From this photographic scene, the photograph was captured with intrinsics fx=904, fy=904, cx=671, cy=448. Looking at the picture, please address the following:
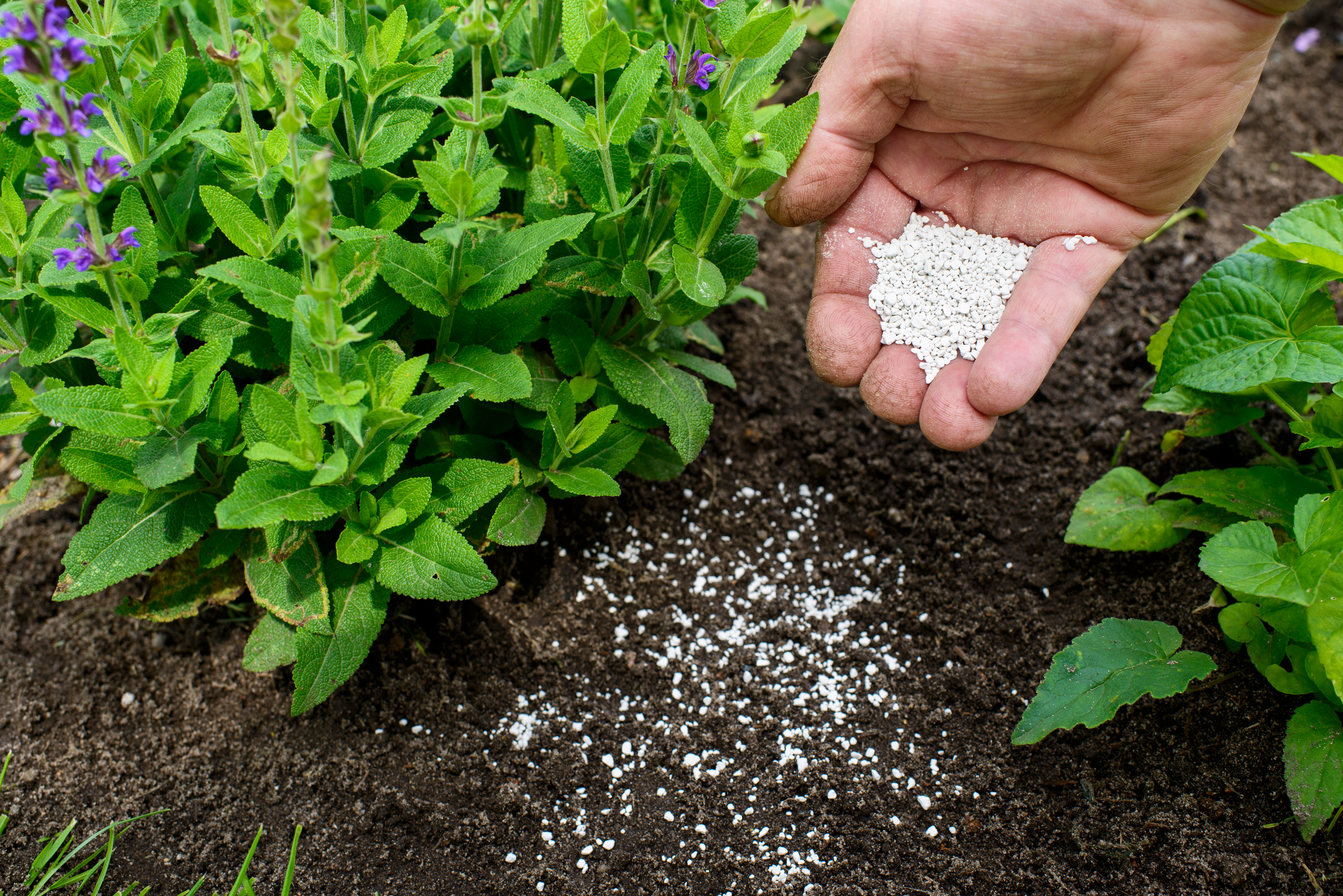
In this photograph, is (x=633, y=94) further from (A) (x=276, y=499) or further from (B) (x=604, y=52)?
(A) (x=276, y=499)

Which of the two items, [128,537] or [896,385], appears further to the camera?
[896,385]

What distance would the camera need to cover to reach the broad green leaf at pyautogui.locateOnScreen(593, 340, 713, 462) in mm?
2332

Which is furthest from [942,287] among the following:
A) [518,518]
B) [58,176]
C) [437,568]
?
[58,176]

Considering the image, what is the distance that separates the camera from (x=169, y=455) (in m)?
1.94

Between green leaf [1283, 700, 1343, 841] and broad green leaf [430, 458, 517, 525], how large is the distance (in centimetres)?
200

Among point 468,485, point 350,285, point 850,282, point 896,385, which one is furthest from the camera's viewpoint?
point 850,282

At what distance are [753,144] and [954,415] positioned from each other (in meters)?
0.96

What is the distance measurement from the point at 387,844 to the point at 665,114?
6.48 ft

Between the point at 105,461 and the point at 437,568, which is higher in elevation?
Answer: the point at 105,461

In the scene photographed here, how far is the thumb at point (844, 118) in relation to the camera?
2.51 meters

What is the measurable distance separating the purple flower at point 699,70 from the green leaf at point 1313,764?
2091 mm

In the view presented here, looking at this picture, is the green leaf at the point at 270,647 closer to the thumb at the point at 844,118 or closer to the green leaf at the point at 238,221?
the green leaf at the point at 238,221

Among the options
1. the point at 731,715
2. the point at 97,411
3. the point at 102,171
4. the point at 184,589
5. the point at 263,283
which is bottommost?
the point at 731,715

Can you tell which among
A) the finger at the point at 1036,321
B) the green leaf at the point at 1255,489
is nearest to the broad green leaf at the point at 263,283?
the finger at the point at 1036,321
